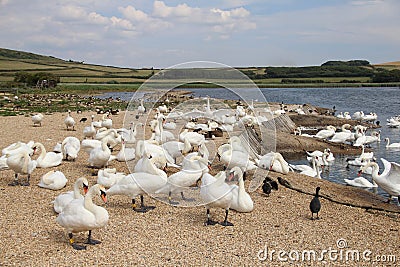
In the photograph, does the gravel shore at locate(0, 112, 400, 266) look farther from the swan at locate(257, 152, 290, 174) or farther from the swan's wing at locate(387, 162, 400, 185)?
the swan at locate(257, 152, 290, 174)

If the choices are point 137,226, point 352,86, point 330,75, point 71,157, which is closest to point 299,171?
point 71,157

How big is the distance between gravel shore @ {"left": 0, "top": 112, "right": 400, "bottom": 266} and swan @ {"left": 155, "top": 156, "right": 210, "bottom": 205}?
0.35 meters

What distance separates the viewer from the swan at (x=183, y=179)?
8758mm

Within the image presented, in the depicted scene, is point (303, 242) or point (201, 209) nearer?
point (303, 242)

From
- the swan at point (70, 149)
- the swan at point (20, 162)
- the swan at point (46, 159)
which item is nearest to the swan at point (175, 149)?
the swan at point (70, 149)

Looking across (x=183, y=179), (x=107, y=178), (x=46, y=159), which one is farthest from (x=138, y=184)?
(x=46, y=159)

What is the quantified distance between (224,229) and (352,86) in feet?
259

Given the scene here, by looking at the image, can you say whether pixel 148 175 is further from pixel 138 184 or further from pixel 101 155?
pixel 101 155

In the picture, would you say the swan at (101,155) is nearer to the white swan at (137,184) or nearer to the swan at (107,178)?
the swan at (107,178)

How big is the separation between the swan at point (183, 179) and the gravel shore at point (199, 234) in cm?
35

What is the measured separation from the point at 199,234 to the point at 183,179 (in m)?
1.55

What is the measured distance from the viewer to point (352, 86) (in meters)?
81.3

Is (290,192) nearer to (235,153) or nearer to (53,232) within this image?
(235,153)

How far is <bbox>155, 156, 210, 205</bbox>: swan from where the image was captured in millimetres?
8758
